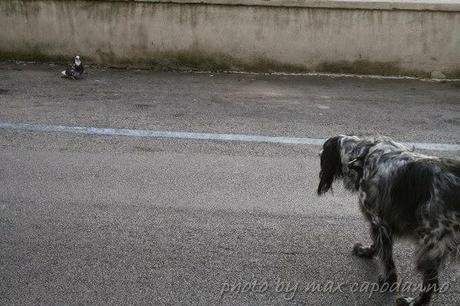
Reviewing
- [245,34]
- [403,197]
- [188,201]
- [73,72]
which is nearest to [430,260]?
[403,197]

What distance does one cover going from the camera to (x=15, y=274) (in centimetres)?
397

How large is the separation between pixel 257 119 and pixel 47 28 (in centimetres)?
546

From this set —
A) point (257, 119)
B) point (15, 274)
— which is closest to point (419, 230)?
point (15, 274)

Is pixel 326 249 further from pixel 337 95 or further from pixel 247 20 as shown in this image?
pixel 247 20

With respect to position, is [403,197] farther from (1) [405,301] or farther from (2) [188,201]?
(2) [188,201]

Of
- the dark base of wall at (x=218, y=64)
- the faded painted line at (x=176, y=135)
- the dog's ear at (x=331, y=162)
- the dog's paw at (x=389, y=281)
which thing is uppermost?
the dog's ear at (x=331, y=162)

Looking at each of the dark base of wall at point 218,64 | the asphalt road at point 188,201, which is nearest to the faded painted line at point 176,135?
the asphalt road at point 188,201

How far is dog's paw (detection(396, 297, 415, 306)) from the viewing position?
143 inches

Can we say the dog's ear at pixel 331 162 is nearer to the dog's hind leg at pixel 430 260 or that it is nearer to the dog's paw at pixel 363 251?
the dog's paw at pixel 363 251

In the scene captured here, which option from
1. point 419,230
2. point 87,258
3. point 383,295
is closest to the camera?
point 419,230

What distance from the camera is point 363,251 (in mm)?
4270

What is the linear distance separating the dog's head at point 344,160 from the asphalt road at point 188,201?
599 mm

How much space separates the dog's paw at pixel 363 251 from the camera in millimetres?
4238

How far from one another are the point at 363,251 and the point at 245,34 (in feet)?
22.2
